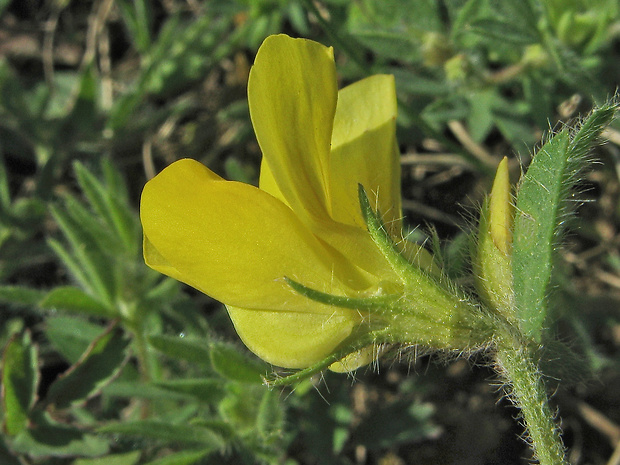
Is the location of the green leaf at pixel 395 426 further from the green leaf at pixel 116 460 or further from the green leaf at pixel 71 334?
the green leaf at pixel 71 334

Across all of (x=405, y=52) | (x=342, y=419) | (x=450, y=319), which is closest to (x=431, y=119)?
(x=405, y=52)

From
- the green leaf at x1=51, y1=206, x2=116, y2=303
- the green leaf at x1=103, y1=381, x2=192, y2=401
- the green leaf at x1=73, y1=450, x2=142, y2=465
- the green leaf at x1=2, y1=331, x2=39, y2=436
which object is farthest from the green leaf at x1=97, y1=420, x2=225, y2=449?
the green leaf at x1=51, y1=206, x2=116, y2=303

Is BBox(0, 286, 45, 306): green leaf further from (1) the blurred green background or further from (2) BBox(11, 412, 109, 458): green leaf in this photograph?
(2) BBox(11, 412, 109, 458): green leaf

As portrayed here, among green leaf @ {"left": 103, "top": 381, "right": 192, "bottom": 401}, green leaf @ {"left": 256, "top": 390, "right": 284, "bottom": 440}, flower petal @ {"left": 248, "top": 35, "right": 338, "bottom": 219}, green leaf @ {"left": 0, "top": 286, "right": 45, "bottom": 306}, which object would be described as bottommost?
green leaf @ {"left": 103, "top": 381, "right": 192, "bottom": 401}

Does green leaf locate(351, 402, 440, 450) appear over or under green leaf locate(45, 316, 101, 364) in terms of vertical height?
under

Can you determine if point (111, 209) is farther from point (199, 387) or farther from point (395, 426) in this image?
point (395, 426)

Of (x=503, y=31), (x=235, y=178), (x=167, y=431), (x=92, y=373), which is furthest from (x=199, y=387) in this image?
(x=503, y=31)

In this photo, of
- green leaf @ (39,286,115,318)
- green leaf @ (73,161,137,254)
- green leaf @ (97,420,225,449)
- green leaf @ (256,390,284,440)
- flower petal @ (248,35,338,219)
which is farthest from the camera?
green leaf @ (73,161,137,254)

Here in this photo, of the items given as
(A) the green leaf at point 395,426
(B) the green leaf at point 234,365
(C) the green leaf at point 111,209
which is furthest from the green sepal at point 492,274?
(C) the green leaf at point 111,209
